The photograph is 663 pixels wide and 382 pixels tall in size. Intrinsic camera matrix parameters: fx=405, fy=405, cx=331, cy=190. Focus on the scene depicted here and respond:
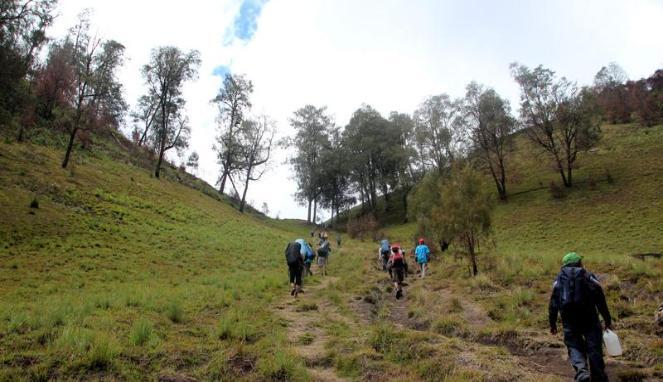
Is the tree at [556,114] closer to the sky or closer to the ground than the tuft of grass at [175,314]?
closer to the sky

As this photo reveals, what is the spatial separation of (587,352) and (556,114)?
132 ft

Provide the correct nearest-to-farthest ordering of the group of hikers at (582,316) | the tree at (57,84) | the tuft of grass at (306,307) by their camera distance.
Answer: the group of hikers at (582,316)
the tuft of grass at (306,307)
the tree at (57,84)

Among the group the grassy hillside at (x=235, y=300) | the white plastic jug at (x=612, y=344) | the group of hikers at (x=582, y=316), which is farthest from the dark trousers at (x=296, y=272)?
the white plastic jug at (x=612, y=344)

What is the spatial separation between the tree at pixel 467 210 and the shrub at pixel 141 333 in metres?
12.7

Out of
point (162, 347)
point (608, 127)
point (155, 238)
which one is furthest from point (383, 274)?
point (608, 127)

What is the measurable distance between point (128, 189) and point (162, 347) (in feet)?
87.2

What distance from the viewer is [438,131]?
4788 centimetres

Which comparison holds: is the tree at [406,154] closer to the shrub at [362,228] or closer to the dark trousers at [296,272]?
the shrub at [362,228]

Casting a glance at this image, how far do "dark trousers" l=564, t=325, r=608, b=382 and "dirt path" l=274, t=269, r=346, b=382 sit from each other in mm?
3344

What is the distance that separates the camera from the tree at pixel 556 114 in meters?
39.0

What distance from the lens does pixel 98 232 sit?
1988cm

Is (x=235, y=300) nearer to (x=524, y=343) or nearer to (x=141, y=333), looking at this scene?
(x=141, y=333)

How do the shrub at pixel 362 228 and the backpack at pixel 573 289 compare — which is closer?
the backpack at pixel 573 289

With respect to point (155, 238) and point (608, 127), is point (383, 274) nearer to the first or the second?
point (155, 238)
